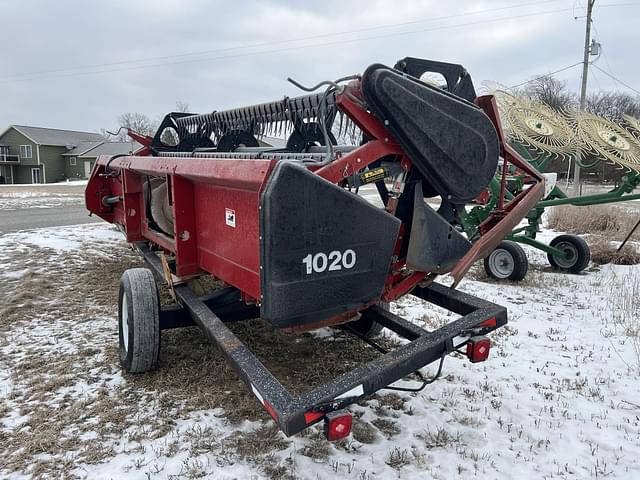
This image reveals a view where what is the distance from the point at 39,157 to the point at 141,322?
50231 millimetres

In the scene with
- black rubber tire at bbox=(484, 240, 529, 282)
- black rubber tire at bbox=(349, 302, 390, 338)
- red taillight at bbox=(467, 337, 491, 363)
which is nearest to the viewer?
red taillight at bbox=(467, 337, 491, 363)

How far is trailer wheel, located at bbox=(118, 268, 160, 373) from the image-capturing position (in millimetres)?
3209

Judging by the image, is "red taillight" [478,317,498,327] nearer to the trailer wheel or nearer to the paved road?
the trailer wheel

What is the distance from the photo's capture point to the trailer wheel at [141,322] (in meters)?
3.21

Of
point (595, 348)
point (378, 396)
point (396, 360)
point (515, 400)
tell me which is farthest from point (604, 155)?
point (396, 360)

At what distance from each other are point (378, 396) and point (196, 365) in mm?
1316

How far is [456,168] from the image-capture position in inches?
106

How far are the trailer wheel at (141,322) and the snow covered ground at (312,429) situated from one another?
15cm

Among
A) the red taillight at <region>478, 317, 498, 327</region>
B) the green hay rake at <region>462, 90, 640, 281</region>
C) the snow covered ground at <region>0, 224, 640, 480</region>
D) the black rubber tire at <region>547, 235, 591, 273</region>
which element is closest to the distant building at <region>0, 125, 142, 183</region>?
the green hay rake at <region>462, 90, 640, 281</region>

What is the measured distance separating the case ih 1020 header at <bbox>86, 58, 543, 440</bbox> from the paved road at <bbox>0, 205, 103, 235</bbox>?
7796 mm

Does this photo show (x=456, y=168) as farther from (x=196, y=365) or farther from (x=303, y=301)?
(x=196, y=365)

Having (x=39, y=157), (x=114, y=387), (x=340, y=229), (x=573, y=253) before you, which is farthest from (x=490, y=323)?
(x=39, y=157)

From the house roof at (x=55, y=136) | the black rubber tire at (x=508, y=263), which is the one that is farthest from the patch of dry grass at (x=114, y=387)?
the house roof at (x=55, y=136)

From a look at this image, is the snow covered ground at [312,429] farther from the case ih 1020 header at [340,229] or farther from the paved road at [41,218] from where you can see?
the paved road at [41,218]
